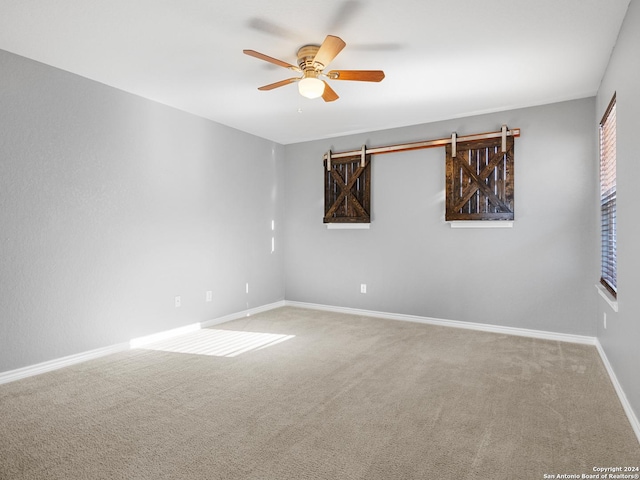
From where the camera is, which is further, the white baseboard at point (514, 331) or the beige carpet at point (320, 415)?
the white baseboard at point (514, 331)

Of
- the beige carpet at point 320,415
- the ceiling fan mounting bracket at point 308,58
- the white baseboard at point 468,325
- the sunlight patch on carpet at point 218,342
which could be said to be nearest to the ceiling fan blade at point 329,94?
the ceiling fan mounting bracket at point 308,58

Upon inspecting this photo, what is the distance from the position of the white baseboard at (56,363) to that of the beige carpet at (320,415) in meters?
0.09

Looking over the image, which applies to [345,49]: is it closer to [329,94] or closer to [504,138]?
[329,94]

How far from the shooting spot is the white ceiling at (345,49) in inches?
94.7

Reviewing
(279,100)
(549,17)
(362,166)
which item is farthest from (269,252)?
(549,17)

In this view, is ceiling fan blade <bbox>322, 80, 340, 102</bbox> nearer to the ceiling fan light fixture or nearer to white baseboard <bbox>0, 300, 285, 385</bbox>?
the ceiling fan light fixture

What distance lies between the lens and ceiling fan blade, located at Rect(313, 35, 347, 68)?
2414 millimetres

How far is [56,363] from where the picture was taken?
323 cm

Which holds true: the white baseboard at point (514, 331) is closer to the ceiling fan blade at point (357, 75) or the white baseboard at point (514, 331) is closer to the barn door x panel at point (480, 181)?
the barn door x panel at point (480, 181)

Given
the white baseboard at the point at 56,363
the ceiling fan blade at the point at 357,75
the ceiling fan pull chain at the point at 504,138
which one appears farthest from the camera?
the ceiling fan pull chain at the point at 504,138

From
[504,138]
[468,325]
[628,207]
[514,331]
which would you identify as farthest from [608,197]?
[468,325]

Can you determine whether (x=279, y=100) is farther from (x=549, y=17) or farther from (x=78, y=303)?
(x=78, y=303)

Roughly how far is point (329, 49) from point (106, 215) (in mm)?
2562

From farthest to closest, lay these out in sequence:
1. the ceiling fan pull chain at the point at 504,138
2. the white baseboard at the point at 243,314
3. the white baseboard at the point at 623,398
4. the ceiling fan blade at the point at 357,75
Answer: the white baseboard at the point at 243,314 < the ceiling fan pull chain at the point at 504,138 < the ceiling fan blade at the point at 357,75 < the white baseboard at the point at 623,398
